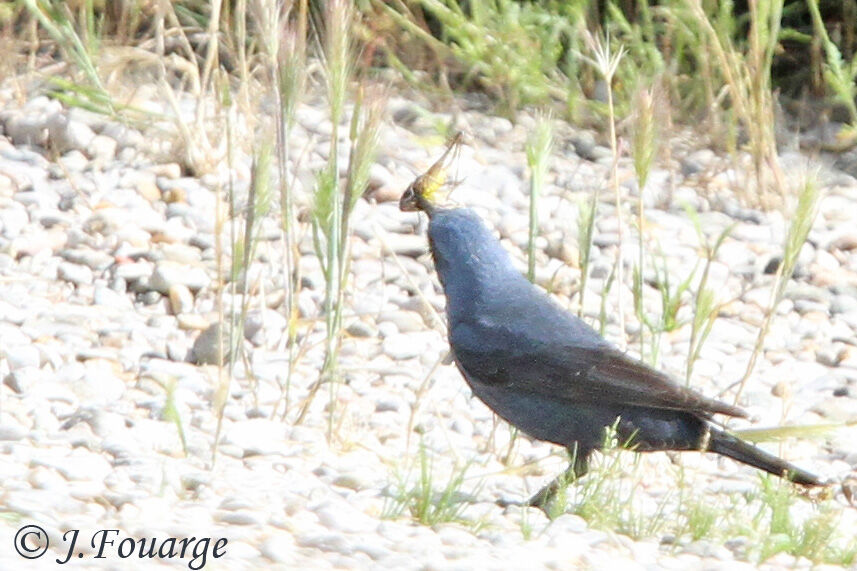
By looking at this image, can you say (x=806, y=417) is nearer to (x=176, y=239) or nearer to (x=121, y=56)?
(x=176, y=239)

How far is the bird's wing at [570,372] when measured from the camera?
3.74m

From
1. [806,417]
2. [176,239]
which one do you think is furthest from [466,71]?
[806,417]

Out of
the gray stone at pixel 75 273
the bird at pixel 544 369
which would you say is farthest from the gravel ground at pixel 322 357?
the bird at pixel 544 369

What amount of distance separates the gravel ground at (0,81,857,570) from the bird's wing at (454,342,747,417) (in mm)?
182

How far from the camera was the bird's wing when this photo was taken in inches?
147

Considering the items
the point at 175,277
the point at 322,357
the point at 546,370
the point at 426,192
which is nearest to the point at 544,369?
the point at 546,370

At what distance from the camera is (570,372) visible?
3828mm

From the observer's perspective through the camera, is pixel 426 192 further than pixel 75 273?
No

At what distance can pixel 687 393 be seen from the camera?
3.65 metres

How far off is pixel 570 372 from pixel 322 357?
98cm

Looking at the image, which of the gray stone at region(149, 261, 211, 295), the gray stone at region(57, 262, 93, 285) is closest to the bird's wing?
the gray stone at region(149, 261, 211, 295)

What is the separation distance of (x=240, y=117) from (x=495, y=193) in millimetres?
868

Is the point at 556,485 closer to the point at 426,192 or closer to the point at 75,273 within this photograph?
the point at 426,192

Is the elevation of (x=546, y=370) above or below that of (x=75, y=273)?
above
